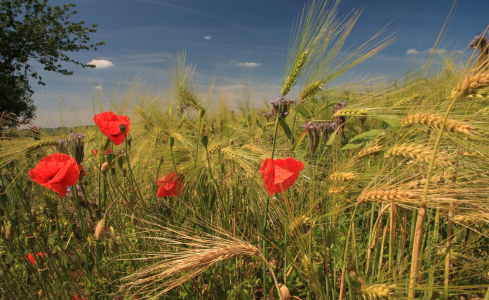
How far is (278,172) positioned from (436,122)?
476mm

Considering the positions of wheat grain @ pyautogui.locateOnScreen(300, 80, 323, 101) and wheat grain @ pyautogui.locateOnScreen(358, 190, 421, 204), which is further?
wheat grain @ pyautogui.locateOnScreen(300, 80, 323, 101)

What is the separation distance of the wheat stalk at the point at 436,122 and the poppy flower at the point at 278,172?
0.37 meters

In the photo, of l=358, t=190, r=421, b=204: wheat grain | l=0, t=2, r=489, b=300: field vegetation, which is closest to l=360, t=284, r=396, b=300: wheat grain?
l=0, t=2, r=489, b=300: field vegetation

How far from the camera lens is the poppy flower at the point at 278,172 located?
2.90 feet

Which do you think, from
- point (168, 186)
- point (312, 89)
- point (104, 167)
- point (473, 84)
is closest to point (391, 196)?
point (473, 84)

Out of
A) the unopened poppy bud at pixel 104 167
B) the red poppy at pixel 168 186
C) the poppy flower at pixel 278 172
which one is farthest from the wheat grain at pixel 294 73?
the unopened poppy bud at pixel 104 167

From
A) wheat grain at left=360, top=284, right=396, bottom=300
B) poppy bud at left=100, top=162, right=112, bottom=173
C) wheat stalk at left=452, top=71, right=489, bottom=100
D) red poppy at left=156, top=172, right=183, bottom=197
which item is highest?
wheat stalk at left=452, top=71, right=489, bottom=100

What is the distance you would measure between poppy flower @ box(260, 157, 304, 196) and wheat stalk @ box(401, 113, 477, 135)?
373 millimetres

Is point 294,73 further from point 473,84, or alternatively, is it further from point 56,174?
point 56,174

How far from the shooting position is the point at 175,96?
2312mm

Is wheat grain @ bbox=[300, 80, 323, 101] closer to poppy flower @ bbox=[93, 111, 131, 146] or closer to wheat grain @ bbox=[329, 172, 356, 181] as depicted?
wheat grain @ bbox=[329, 172, 356, 181]

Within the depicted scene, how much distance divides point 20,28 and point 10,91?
13.4 ft

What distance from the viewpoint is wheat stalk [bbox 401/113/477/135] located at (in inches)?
24.6

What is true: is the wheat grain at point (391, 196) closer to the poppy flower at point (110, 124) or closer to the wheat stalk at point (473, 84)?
the wheat stalk at point (473, 84)
